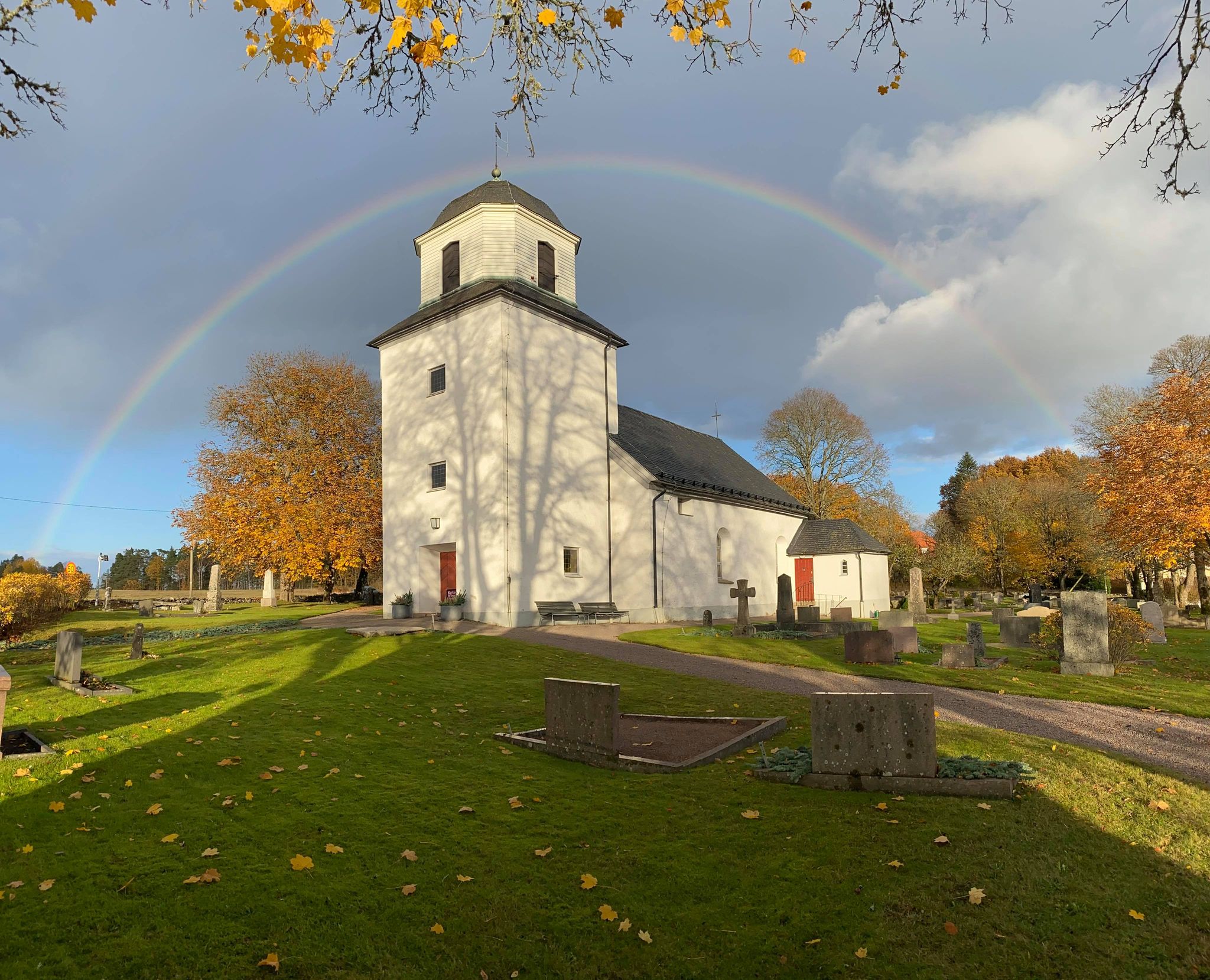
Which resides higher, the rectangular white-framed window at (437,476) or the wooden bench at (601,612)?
the rectangular white-framed window at (437,476)

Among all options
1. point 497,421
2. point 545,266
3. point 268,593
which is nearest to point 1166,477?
point 545,266

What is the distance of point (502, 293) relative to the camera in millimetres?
24719

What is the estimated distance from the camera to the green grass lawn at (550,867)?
12.6 feet

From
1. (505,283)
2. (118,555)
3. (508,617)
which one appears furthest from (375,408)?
(118,555)

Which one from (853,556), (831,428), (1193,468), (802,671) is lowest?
(802,671)

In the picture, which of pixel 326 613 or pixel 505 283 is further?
pixel 326 613

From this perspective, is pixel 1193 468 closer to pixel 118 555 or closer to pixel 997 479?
pixel 997 479

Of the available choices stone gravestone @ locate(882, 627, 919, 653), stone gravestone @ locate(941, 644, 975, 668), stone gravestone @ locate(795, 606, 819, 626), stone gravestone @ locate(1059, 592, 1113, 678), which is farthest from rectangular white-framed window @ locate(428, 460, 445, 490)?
stone gravestone @ locate(1059, 592, 1113, 678)

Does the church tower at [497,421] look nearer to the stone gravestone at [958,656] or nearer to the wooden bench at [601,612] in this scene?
the wooden bench at [601,612]

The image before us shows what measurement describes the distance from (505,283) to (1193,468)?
2702 centimetres

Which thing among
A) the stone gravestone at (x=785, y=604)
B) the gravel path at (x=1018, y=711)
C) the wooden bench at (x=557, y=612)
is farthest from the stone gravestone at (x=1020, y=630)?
the wooden bench at (x=557, y=612)

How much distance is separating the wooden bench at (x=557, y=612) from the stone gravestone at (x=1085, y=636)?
14838mm

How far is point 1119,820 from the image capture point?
5.75 m

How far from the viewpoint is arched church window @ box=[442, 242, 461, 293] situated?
2808 centimetres
